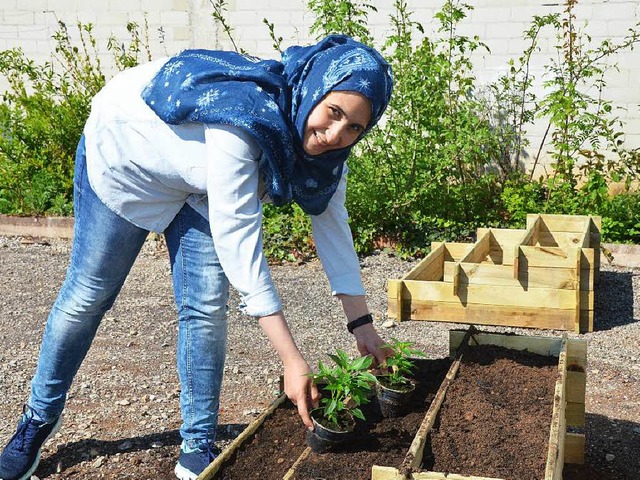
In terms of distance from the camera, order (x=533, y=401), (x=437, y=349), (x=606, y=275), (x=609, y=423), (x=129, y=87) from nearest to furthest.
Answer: (x=129, y=87), (x=533, y=401), (x=609, y=423), (x=437, y=349), (x=606, y=275)

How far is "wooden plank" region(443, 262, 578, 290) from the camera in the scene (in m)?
4.85

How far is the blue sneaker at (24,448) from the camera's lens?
3.20m

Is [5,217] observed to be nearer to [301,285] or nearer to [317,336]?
[301,285]

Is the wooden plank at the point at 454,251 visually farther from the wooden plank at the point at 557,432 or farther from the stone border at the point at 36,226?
the stone border at the point at 36,226

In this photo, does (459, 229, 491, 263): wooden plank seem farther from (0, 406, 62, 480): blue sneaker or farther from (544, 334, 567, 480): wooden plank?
(0, 406, 62, 480): blue sneaker

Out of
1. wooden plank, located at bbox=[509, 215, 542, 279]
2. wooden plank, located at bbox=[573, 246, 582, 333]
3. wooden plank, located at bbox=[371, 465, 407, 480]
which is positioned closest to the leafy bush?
wooden plank, located at bbox=[509, 215, 542, 279]

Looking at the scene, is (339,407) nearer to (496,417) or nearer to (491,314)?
(496,417)

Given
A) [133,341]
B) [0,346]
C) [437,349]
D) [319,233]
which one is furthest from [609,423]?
[0,346]

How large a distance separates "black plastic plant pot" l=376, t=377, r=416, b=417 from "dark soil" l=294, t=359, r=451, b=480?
0.08 feet

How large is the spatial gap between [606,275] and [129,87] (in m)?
4.55

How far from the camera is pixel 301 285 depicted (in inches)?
252

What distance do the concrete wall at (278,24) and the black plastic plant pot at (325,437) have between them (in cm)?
552

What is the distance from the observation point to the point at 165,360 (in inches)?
187

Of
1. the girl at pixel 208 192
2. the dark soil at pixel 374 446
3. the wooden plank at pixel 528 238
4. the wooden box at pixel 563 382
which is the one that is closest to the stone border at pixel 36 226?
the wooden plank at pixel 528 238
